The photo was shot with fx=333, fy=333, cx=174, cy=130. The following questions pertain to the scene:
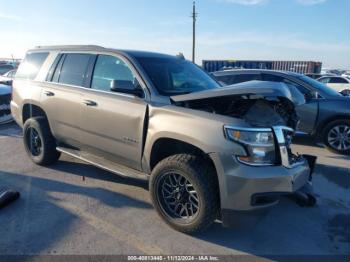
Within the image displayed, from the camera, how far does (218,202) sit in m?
3.31

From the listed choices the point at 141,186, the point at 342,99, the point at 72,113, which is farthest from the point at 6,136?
the point at 342,99

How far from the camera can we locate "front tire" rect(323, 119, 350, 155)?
6.88 metres

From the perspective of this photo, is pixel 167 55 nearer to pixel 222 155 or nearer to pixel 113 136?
pixel 113 136

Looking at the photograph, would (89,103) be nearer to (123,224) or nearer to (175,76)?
(175,76)

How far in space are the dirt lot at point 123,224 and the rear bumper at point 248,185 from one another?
51 centimetres

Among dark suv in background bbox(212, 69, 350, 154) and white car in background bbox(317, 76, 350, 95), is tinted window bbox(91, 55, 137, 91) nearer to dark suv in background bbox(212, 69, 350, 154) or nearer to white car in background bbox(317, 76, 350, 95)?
dark suv in background bbox(212, 69, 350, 154)

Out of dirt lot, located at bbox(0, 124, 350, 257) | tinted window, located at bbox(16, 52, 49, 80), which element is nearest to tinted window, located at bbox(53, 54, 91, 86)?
tinted window, located at bbox(16, 52, 49, 80)

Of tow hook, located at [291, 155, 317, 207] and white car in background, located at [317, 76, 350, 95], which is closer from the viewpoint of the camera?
tow hook, located at [291, 155, 317, 207]

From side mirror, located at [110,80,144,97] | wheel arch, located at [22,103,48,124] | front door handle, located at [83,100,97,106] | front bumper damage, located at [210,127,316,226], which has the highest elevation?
side mirror, located at [110,80,144,97]

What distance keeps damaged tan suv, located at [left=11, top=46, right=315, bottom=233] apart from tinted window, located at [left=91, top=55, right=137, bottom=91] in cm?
1

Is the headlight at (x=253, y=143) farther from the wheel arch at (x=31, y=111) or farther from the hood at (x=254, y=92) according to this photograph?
the wheel arch at (x=31, y=111)

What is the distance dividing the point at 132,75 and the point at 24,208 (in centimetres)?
205

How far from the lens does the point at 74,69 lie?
4852 mm

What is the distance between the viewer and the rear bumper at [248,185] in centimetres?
299
